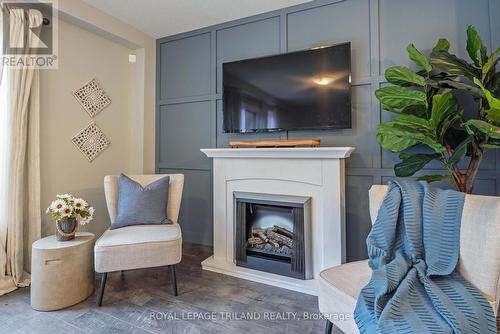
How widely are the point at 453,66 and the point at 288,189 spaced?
1.38 m

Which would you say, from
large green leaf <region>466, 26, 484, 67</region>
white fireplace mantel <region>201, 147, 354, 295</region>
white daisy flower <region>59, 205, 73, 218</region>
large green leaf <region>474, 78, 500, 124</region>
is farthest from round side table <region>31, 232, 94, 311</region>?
large green leaf <region>466, 26, 484, 67</region>

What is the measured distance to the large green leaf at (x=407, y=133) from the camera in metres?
1.71

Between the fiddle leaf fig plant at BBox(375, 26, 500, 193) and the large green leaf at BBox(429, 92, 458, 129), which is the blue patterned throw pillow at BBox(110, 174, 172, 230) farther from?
the large green leaf at BBox(429, 92, 458, 129)

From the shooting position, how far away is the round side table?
1.76 meters

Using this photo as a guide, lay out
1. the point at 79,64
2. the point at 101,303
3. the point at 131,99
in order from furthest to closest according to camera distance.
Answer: the point at 131,99 → the point at 79,64 → the point at 101,303

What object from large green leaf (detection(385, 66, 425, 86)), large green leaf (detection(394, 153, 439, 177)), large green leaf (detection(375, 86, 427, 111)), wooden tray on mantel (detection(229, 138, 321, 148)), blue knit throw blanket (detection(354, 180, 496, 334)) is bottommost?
blue knit throw blanket (detection(354, 180, 496, 334))

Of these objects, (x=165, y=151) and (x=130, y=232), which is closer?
(x=130, y=232)

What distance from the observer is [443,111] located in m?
1.67

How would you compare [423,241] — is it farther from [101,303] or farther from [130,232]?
[101,303]

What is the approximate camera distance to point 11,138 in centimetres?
207

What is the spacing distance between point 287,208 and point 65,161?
6.90 feet

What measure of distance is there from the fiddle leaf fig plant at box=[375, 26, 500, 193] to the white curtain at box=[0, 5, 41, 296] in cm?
269

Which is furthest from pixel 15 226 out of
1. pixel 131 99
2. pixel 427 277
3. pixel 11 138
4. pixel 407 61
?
pixel 407 61

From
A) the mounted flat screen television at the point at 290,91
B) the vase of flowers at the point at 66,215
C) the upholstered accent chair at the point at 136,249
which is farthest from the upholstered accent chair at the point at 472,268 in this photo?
the vase of flowers at the point at 66,215
